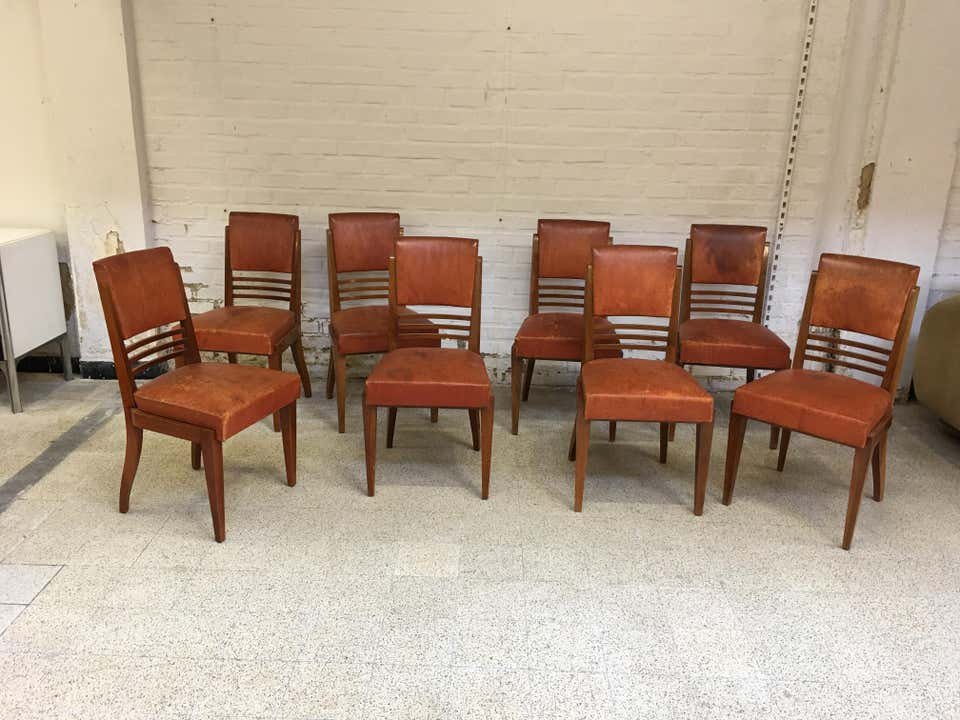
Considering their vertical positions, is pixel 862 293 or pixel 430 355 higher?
pixel 862 293

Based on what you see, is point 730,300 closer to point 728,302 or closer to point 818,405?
point 728,302

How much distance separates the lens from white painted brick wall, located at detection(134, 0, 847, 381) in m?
4.04

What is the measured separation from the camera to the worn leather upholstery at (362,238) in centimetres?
405

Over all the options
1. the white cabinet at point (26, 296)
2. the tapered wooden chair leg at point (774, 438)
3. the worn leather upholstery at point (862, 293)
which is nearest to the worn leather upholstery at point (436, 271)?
the worn leather upholstery at point (862, 293)

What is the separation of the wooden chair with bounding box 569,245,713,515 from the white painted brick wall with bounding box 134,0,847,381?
103 cm

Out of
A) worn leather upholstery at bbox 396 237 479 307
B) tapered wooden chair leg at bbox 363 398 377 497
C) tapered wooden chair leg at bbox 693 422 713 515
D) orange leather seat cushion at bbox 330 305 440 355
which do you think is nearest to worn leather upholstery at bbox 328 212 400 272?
orange leather seat cushion at bbox 330 305 440 355

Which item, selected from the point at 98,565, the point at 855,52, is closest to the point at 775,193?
the point at 855,52

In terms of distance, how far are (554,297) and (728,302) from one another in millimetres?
873

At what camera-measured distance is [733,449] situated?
321cm

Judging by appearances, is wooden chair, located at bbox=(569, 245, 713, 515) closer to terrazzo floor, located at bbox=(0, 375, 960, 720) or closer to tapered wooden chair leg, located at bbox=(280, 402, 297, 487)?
terrazzo floor, located at bbox=(0, 375, 960, 720)

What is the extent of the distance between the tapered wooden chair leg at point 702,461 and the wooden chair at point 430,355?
0.81 m

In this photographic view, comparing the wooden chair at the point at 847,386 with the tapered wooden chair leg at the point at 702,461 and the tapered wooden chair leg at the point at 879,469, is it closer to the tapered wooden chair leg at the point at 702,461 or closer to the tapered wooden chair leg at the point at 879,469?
the tapered wooden chair leg at the point at 879,469

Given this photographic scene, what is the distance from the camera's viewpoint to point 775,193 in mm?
4270

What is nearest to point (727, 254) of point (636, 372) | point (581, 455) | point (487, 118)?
point (636, 372)
